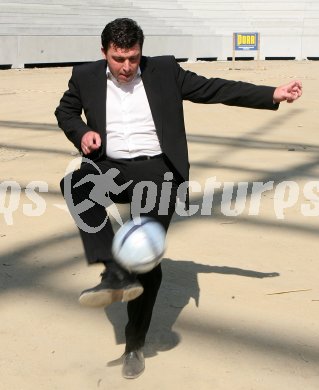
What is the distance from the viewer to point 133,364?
3.68m

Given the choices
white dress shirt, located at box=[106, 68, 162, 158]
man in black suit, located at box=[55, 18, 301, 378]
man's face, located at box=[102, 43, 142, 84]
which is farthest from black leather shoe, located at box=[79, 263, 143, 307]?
man's face, located at box=[102, 43, 142, 84]

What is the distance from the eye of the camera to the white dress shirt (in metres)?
3.96

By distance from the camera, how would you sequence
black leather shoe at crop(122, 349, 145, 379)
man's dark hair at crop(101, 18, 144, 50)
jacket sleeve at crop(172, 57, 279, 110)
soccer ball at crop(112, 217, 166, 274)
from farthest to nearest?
jacket sleeve at crop(172, 57, 279, 110), man's dark hair at crop(101, 18, 144, 50), black leather shoe at crop(122, 349, 145, 379), soccer ball at crop(112, 217, 166, 274)

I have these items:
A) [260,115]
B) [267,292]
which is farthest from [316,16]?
[267,292]

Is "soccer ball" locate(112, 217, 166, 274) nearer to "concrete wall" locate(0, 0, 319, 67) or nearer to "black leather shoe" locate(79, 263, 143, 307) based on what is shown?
"black leather shoe" locate(79, 263, 143, 307)

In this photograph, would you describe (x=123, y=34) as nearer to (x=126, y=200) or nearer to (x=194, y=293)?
(x=126, y=200)

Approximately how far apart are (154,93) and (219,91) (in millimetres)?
354

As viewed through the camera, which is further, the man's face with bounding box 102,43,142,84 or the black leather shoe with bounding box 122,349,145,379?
the man's face with bounding box 102,43,142,84

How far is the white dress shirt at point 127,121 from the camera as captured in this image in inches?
156

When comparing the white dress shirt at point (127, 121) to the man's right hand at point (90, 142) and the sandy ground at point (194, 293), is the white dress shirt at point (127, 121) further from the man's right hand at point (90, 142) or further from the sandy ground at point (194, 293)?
the sandy ground at point (194, 293)

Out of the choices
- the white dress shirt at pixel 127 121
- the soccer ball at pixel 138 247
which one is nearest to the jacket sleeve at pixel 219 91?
the white dress shirt at pixel 127 121

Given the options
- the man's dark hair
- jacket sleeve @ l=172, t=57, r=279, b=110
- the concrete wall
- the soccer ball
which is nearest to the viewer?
the soccer ball

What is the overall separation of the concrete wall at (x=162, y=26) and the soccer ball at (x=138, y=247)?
2339cm

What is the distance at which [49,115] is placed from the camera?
12.4m
